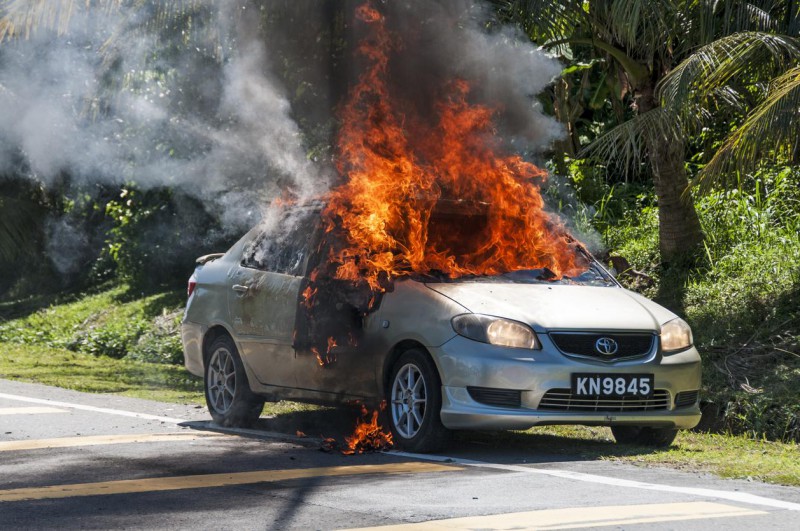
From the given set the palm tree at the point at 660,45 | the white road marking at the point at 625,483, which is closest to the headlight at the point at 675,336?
the white road marking at the point at 625,483

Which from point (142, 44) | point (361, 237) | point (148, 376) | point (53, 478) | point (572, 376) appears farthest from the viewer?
point (148, 376)

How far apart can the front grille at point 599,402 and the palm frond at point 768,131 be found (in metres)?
3.15

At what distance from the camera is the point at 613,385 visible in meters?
7.82

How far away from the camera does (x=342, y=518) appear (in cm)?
580

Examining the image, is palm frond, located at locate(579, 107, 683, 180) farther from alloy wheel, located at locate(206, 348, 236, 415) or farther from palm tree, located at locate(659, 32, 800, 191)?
alloy wheel, located at locate(206, 348, 236, 415)

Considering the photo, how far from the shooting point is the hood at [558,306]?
7840 millimetres

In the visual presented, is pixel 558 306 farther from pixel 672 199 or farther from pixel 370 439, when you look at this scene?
pixel 672 199

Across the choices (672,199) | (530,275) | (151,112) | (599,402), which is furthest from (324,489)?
(151,112)

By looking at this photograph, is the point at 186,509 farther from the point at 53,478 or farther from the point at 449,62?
the point at 449,62

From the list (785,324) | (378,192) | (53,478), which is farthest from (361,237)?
(785,324)

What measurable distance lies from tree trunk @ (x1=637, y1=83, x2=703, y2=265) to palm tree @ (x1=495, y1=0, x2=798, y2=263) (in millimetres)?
10

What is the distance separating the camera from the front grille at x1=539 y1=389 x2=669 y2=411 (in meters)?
7.70

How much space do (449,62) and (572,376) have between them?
4.33 metres

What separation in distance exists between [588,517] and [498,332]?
84.3 inches
